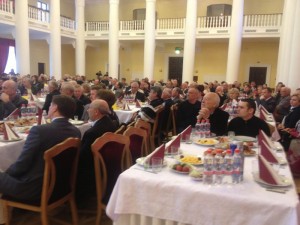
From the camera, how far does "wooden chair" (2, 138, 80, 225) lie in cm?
238

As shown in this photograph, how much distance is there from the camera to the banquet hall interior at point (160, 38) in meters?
12.5

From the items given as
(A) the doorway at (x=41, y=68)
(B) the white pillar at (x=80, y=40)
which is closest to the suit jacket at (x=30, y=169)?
(B) the white pillar at (x=80, y=40)

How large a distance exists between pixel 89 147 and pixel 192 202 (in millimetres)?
1451

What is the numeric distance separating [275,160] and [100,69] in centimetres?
1943

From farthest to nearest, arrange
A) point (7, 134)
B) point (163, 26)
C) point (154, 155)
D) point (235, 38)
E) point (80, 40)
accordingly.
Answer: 1. point (80, 40)
2. point (163, 26)
3. point (235, 38)
4. point (7, 134)
5. point (154, 155)

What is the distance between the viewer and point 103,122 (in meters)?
3.11

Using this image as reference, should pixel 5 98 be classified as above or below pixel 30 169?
Answer: above

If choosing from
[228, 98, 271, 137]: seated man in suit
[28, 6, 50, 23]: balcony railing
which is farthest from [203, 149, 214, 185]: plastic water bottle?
[28, 6, 50, 23]: balcony railing

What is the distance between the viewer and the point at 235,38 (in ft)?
43.6

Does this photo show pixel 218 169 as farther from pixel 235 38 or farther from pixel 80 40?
pixel 80 40

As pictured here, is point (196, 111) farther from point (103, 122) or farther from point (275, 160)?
point (275, 160)

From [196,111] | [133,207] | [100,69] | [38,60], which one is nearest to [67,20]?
[38,60]

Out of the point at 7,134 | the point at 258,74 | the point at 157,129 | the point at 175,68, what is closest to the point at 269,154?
the point at 7,134

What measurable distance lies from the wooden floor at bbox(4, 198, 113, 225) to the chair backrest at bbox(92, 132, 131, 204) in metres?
0.55
